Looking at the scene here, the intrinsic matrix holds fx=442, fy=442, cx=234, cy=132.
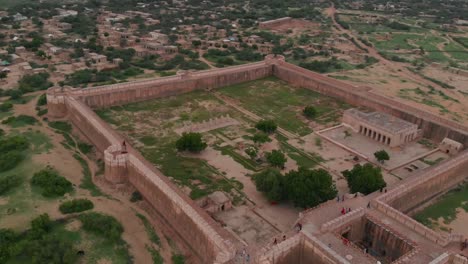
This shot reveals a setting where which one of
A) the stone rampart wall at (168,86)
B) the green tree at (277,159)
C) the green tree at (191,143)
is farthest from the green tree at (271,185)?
the stone rampart wall at (168,86)

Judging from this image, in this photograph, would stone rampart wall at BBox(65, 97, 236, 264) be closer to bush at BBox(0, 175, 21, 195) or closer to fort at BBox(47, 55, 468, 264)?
fort at BBox(47, 55, 468, 264)

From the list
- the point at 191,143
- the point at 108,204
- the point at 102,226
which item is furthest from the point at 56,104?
the point at 102,226

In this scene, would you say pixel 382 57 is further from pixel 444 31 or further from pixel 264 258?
pixel 264 258

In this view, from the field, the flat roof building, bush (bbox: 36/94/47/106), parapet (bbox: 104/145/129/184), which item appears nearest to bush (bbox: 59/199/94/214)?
parapet (bbox: 104/145/129/184)

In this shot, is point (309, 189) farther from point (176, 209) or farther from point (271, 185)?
point (176, 209)

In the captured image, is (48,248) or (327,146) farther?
(327,146)

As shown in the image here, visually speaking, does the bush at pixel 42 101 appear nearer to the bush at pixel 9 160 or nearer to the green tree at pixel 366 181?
the bush at pixel 9 160

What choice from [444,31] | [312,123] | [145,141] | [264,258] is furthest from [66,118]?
[444,31]
